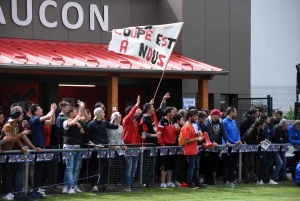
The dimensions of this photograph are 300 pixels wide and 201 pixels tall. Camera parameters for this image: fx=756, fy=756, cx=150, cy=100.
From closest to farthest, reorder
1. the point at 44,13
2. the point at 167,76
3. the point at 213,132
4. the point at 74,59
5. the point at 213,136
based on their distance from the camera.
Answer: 1. the point at 213,136
2. the point at 213,132
3. the point at 74,59
4. the point at 167,76
5. the point at 44,13

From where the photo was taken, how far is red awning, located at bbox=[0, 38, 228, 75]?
2023 centimetres

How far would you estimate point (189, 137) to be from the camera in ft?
57.1

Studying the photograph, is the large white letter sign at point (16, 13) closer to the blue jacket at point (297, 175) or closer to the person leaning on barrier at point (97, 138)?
the person leaning on barrier at point (97, 138)

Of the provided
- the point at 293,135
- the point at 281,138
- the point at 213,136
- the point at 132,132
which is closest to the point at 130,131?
the point at 132,132

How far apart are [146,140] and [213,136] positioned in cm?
170

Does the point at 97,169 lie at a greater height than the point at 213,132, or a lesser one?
lesser

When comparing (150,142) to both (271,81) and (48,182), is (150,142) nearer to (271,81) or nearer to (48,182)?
(48,182)

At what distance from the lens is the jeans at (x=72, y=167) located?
52.9 feet

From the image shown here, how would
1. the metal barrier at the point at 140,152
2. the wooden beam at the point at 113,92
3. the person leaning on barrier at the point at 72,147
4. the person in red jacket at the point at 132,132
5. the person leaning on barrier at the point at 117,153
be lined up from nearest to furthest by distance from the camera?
the metal barrier at the point at 140,152 < the person leaning on barrier at the point at 72,147 < the person leaning on barrier at the point at 117,153 < the person in red jacket at the point at 132,132 < the wooden beam at the point at 113,92

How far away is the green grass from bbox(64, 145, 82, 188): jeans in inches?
14.2

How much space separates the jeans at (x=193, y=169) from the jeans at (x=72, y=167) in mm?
2707

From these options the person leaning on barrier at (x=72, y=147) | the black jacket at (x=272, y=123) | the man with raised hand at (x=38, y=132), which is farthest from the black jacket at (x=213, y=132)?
the man with raised hand at (x=38, y=132)

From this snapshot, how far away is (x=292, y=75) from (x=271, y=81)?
1.87 meters

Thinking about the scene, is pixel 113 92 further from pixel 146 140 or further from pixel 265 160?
pixel 265 160
